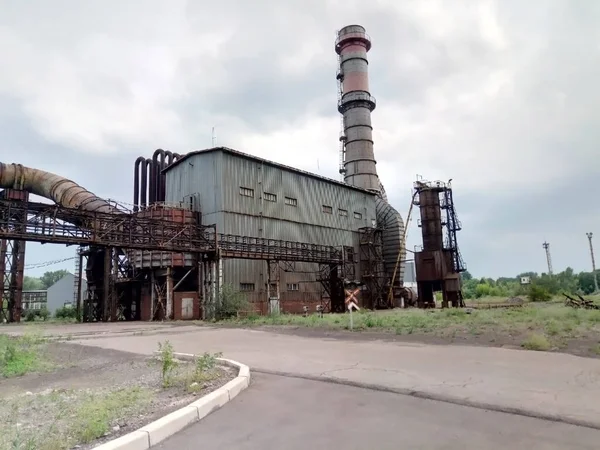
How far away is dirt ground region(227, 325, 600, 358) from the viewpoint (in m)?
10.6

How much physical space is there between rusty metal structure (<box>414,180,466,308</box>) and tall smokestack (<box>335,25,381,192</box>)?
284 inches

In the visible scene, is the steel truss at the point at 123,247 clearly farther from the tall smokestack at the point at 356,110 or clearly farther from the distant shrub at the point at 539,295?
the distant shrub at the point at 539,295

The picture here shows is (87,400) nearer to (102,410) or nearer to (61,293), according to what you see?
(102,410)

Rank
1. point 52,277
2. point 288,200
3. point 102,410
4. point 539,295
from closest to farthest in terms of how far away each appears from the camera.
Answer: point 102,410 → point 288,200 → point 539,295 → point 52,277

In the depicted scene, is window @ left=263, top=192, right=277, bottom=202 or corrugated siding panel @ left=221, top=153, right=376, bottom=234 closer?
corrugated siding panel @ left=221, top=153, right=376, bottom=234

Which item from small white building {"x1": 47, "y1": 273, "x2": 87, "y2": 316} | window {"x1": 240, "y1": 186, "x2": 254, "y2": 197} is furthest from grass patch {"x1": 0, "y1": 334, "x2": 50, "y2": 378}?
small white building {"x1": 47, "y1": 273, "x2": 87, "y2": 316}

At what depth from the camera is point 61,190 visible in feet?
107

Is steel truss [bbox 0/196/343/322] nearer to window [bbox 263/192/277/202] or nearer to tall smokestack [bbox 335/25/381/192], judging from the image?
window [bbox 263/192/277/202]

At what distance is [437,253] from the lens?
4275cm

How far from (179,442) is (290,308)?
3079cm

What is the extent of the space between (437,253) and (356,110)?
19603mm

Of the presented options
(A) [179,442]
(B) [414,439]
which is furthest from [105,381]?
(B) [414,439]

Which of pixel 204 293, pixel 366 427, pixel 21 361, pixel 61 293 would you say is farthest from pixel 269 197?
pixel 61 293

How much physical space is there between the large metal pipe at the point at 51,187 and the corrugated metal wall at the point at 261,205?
6108 mm
